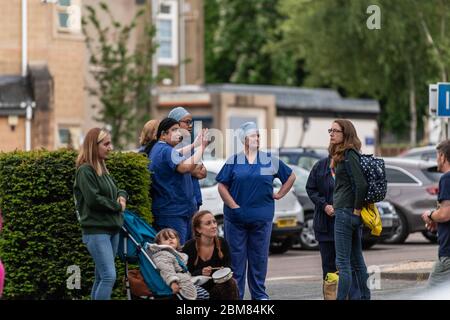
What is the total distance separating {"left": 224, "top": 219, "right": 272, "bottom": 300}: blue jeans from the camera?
14742 mm

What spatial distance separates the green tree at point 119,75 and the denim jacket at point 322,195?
25.7 meters

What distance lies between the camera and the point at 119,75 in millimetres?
41656

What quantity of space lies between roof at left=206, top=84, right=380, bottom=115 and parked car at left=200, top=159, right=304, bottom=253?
2392 cm

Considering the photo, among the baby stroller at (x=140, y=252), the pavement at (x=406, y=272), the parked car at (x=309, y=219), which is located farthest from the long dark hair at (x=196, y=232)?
the parked car at (x=309, y=219)

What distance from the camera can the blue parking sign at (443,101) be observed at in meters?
20.1

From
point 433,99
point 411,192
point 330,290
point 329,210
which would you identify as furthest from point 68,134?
point 330,290

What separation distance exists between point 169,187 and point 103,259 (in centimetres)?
183

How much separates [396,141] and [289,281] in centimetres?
6142

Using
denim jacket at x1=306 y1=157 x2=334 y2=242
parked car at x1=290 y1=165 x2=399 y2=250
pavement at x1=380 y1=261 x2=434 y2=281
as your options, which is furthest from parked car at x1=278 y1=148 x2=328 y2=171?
denim jacket at x1=306 y1=157 x2=334 y2=242

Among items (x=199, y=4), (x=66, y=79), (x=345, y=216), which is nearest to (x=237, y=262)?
(x=345, y=216)

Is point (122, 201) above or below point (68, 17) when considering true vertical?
below

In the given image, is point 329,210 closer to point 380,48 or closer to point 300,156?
point 300,156

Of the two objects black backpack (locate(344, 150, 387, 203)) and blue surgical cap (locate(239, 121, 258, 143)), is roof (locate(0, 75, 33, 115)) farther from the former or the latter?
black backpack (locate(344, 150, 387, 203))

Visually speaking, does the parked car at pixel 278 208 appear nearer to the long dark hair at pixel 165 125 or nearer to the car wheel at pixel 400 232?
the car wheel at pixel 400 232
